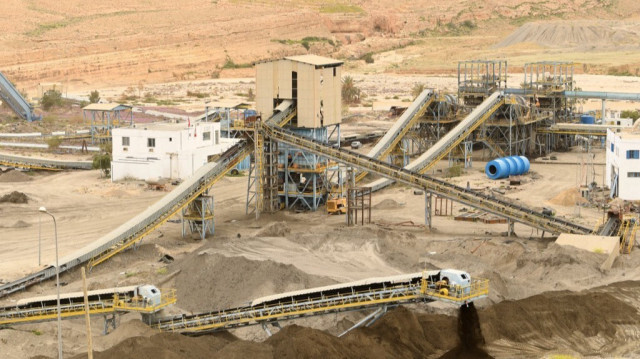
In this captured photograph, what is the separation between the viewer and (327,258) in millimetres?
53250

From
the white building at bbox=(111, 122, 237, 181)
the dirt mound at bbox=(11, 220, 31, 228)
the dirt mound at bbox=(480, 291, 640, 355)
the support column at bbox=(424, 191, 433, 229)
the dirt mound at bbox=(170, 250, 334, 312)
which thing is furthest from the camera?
the white building at bbox=(111, 122, 237, 181)

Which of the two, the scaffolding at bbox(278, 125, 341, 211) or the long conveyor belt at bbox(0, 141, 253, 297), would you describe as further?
the scaffolding at bbox(278, 125, 341, 211)

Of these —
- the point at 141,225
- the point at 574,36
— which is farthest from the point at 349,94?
the point at 141,225

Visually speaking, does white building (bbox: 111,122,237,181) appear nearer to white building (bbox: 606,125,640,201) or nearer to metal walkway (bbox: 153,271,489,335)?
white building (bbox: 606,125,640,201)

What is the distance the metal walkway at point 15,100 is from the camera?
113 m

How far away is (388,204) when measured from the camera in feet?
231

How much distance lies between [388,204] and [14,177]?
27.5 m

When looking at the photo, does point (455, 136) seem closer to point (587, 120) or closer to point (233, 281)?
point (587, 120)

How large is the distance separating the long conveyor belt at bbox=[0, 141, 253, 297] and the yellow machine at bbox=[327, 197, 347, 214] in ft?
17.9

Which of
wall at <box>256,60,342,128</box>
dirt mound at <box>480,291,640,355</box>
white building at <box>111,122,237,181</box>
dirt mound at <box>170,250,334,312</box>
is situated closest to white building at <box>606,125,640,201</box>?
wall at <box>256,60,342,128</box>

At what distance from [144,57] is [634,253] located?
125991mm

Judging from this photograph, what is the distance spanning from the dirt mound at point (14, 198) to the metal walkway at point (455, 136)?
2147cm

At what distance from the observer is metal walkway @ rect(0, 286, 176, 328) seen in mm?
41906

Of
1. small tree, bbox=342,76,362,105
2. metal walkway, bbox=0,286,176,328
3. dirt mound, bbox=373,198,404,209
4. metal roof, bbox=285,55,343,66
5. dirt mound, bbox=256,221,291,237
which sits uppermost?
metal roof, bbox=285,55,343,66
